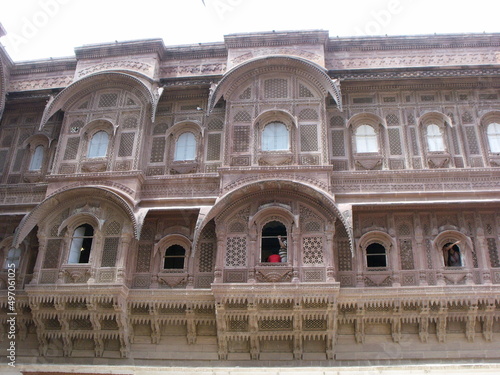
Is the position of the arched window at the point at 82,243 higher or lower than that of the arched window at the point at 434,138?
lower

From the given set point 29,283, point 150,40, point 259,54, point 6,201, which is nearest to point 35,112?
point 6,201

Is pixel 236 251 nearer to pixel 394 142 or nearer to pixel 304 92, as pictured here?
pixel 304 92

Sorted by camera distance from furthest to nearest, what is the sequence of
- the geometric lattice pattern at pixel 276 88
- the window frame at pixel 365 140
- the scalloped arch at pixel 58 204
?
the geometric lattice pattern at pixel 276 88 < the window frame at pixel 365 140 < the scalloped arch at pixel 58 204

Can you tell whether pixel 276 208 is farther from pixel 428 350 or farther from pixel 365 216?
pixel 428 350

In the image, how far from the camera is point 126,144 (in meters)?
14.8

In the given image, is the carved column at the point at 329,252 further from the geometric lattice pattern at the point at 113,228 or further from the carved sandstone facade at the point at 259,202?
the geometric lattice pattern at the point at 113,228

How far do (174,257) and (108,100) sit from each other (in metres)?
4.96

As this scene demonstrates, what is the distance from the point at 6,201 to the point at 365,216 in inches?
367

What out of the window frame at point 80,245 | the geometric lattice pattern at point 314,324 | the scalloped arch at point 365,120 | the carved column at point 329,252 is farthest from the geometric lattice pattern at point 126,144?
the geometric lattice pattern at point 314,324

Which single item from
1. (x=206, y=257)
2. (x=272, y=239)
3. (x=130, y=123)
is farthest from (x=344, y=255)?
(x=130, y=123)

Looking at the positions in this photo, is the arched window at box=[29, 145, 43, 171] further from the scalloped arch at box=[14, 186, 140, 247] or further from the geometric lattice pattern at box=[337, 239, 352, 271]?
the geometric lattice pattern at box=[337, 239, 352, 271]

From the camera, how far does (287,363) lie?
489 inches

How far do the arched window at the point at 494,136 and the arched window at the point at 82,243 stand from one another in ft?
33.5

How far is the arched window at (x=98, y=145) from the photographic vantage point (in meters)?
14.9
